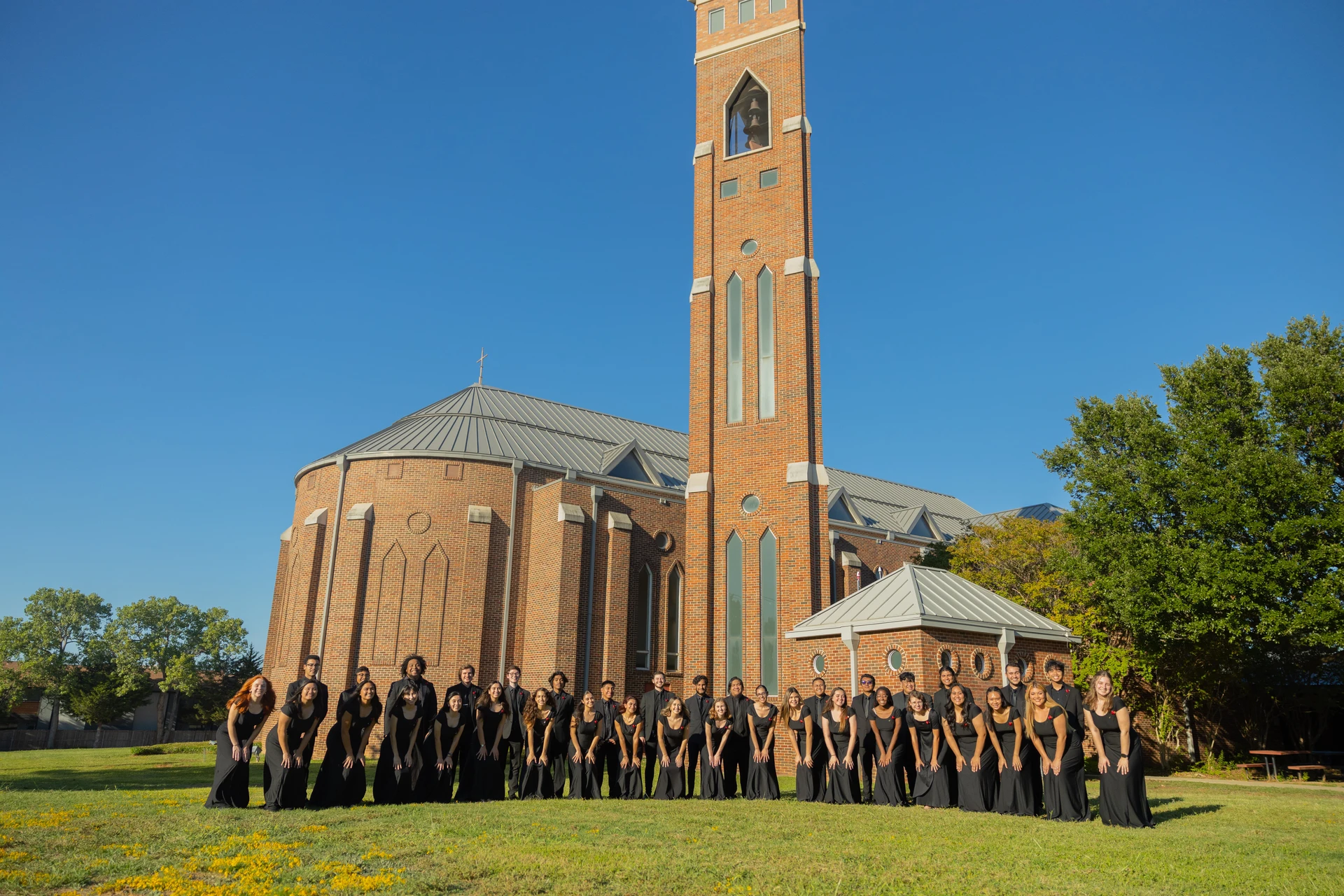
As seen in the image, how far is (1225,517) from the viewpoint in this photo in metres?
19.4

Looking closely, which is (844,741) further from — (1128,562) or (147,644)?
(147,644)

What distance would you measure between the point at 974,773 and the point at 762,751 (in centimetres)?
305

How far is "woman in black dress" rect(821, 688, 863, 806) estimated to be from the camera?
1205 centimetres

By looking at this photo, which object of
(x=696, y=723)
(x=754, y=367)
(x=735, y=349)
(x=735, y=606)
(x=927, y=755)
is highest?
(x=735, y=349)

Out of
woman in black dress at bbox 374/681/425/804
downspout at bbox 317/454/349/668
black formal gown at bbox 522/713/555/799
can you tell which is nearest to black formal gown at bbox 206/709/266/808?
woman in black dress at bbox 374/681/425/804

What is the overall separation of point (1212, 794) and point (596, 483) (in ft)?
64.2

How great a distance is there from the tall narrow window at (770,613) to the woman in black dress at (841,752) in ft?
27.1

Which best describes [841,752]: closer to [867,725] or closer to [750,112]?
[867,725]

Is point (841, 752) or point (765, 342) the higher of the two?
point (765, 342)

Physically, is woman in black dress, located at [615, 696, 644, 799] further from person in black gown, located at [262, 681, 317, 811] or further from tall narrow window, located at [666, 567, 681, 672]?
tall narrow window, located at [666, 567, 681, 672]

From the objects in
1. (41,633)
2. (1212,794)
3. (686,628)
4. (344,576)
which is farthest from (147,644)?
(1212,794)

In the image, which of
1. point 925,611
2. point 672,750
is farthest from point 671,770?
point 925,611

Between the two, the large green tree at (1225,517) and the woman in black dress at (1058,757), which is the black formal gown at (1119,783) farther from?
the large green tree at (1225,517)

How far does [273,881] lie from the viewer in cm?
568
